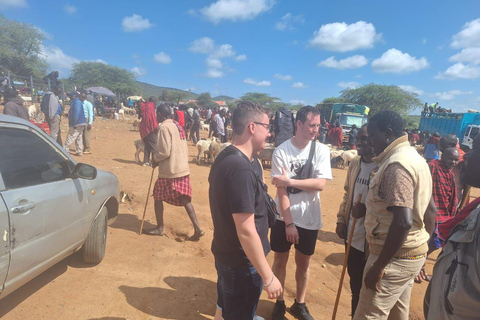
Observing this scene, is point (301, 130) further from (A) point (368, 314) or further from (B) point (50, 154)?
(B) point (50, 154)

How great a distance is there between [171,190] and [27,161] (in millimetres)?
2046

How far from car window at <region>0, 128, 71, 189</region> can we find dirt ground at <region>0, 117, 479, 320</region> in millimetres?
1219

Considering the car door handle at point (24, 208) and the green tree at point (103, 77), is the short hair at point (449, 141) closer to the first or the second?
the car door handle at point (24, 208)

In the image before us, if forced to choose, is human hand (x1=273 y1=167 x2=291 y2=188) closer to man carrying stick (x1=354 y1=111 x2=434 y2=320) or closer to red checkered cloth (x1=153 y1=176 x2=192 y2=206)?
man carrying stick (x1=354 y1=111 x2=434 y2=320)

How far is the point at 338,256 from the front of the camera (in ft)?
15.4

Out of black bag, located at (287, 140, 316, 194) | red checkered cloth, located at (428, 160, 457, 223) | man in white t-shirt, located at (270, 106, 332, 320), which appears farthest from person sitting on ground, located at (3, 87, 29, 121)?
red checkered cloth, located at (428, 160, 457, 223)

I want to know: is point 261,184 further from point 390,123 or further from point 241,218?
point 390,123

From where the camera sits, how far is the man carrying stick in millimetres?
1800

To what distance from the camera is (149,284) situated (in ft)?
10.7

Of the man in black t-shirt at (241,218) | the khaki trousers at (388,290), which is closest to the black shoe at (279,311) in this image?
the khaki trousers at (388,290)

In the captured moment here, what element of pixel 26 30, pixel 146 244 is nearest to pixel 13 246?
pixel 146 244

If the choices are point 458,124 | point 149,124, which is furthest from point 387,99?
point 149,124

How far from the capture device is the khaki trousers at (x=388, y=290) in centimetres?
195

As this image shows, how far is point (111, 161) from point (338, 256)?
7522 mm
